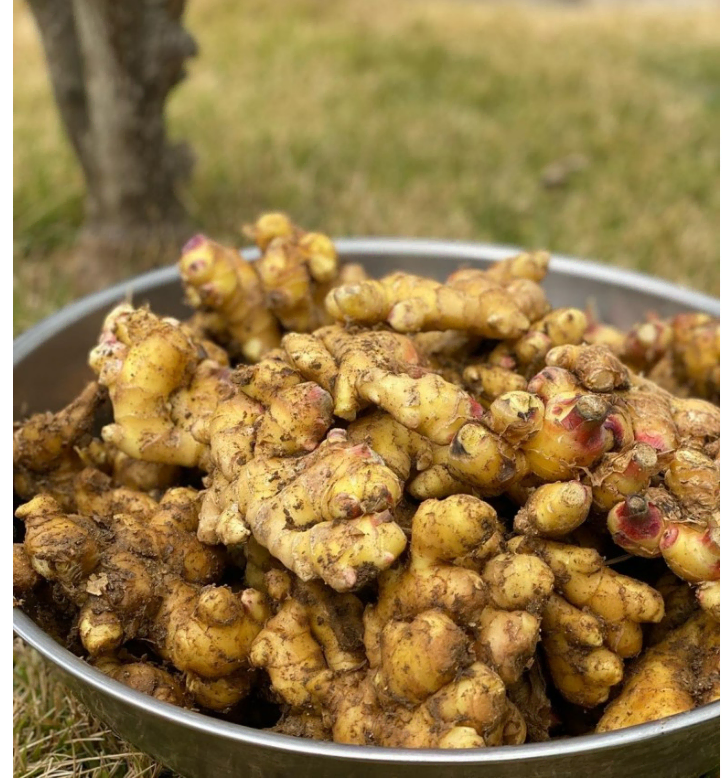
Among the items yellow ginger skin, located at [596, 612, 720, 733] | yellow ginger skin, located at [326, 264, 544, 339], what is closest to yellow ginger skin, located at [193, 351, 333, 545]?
yellow ginger skin, located at [326, 264, 544, 339]

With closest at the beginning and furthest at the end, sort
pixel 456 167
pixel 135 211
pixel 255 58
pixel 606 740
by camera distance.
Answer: pixel 606 740
pixel 135 211
pixel 456 167
pixel 255 58

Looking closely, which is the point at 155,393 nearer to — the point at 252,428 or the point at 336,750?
the point at 252,428

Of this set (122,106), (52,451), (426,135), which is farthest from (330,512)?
(426,135)

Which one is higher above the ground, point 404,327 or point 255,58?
point 404,327

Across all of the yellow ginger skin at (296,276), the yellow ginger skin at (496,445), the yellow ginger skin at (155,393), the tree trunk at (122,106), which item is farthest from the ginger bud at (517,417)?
the tree trunk at (122,106)

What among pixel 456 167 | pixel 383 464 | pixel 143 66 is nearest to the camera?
pixel 383 464

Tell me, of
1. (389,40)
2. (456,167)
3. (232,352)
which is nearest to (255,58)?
(389,40)
